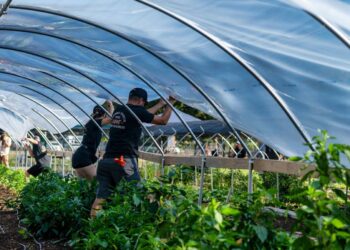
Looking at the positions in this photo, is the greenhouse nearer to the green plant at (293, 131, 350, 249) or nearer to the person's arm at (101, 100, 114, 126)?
the green plant at (293, 131, 350, 249)

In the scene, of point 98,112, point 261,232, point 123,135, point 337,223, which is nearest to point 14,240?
point 123,135

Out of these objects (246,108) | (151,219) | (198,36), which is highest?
(198,36)

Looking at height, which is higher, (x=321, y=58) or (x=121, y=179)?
(x=321, y=58)

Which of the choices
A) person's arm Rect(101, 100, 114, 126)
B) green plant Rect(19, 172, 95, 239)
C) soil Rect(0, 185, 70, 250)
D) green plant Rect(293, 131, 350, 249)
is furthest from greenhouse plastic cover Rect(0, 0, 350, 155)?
soil Rect(0, 185, 70, 250)

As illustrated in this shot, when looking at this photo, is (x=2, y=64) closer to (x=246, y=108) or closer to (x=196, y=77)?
(x=196, y=77)

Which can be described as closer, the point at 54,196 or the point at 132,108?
the point at 132,108

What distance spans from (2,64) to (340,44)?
6716 millimetres

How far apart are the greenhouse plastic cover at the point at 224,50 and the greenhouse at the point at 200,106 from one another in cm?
1

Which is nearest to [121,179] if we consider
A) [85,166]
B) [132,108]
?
[132,108]

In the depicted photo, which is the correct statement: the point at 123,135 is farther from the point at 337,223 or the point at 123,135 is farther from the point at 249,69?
the point at 337,223

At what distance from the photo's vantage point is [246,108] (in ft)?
17.8

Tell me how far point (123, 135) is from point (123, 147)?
5.8 inches

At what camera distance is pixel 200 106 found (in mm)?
6762

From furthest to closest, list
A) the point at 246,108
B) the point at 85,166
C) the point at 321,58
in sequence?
the point at 85,166 < the point at 246,108 < the point at 321,58
